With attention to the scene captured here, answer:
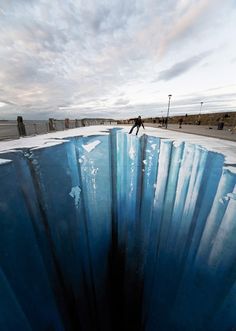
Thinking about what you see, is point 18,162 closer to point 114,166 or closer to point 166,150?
point 114,166

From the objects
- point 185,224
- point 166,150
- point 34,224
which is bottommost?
point 185,224

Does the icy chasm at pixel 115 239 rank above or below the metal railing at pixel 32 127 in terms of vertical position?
below

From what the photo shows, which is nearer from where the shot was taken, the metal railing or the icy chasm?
the icy chasm

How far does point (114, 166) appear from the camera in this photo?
746 cm

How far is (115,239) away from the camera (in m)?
6.43

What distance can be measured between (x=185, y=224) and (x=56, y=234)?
3.42m

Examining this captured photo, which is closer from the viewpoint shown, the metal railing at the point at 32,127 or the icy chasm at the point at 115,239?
the icy chasm at the point at 115,239

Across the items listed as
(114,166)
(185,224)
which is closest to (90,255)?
(185,224)

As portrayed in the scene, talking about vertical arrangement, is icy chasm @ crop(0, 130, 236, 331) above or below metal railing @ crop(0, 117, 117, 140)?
below

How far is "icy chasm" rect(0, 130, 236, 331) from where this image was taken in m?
3.05

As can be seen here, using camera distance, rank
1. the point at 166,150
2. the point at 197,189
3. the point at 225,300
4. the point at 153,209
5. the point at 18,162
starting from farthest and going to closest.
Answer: the point at 166,150 → the point at 153,209 → the point at 197,189 → the point at 18,162 → the point at 225,300

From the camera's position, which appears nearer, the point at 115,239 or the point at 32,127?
the point at 115,239

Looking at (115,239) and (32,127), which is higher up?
(32,127)

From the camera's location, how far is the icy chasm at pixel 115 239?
120 inches
